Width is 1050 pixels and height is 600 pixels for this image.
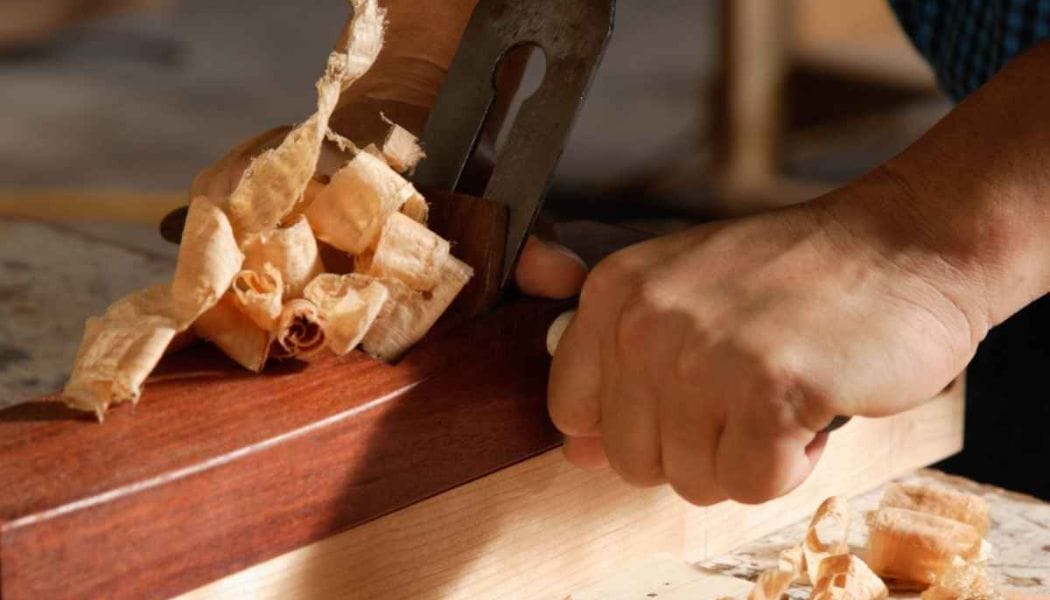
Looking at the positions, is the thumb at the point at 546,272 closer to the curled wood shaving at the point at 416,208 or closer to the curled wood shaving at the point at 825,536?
the curled wood shaving at the point at 416,208

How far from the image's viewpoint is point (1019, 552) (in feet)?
3.51

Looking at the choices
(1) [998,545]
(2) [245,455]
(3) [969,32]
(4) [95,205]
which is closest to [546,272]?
(2) [245,455]

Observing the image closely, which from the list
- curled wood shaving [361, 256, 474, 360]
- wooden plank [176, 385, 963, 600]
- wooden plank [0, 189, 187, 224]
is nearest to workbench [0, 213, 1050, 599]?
wooden plank [176, 385, 963, 600]

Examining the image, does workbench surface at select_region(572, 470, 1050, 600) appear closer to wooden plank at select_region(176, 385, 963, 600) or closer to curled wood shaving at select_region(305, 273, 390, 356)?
wooden plank at select_region(176, 385, 963, 600)

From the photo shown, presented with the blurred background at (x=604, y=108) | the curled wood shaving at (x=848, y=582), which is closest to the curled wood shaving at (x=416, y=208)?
the curled wood shaving at (x=848, y=582)

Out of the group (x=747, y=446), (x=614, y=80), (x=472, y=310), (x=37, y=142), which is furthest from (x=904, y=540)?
(x=614, y=80)

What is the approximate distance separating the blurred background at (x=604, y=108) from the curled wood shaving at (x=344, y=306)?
0.89m

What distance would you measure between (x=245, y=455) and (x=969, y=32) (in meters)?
0.89

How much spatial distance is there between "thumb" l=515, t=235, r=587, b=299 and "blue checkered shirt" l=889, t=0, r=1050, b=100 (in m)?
0.50

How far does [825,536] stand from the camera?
107 cm

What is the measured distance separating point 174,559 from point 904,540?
1.70 ft

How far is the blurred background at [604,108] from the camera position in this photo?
333cm

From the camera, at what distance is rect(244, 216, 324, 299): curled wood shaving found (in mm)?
934

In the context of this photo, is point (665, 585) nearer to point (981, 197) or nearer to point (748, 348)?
point (748, 348)
